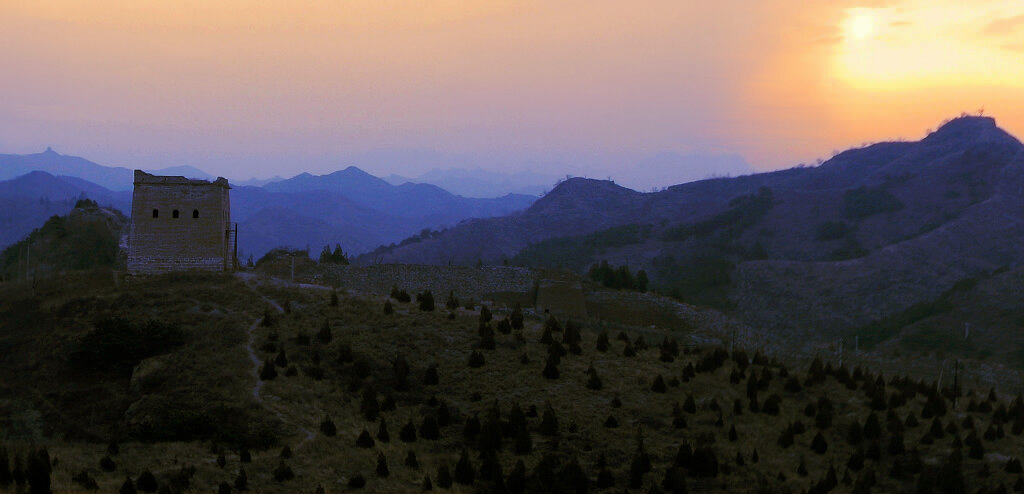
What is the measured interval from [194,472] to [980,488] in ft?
52.5

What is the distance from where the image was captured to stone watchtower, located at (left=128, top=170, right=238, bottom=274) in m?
29.3

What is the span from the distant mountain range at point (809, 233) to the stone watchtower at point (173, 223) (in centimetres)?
3769

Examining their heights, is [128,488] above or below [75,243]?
below

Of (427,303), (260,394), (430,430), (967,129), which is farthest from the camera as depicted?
(967,129)

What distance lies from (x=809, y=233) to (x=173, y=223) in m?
80.9

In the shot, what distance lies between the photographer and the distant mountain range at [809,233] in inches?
2655

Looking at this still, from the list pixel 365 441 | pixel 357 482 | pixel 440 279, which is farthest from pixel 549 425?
pixel 440 279

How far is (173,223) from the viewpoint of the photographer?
29.5 metres

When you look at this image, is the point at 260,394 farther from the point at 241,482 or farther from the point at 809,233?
the point at 809,233

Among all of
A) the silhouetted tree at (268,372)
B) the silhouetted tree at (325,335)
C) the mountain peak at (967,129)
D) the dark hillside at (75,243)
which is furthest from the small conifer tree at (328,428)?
the mountain peak at (967,129)

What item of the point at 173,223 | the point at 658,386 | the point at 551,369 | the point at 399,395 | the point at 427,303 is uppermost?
the point at 173,223

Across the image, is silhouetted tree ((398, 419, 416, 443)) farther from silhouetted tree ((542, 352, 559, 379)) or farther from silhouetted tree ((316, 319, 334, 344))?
silhouetted tree ((316, 319, 334, 344))

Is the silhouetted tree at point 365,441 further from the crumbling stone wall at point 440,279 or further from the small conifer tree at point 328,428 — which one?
the crumbling stone wall at point 440,279

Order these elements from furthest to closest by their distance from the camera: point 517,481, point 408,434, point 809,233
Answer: point 809,233 < point 408,434 < point 517,481
